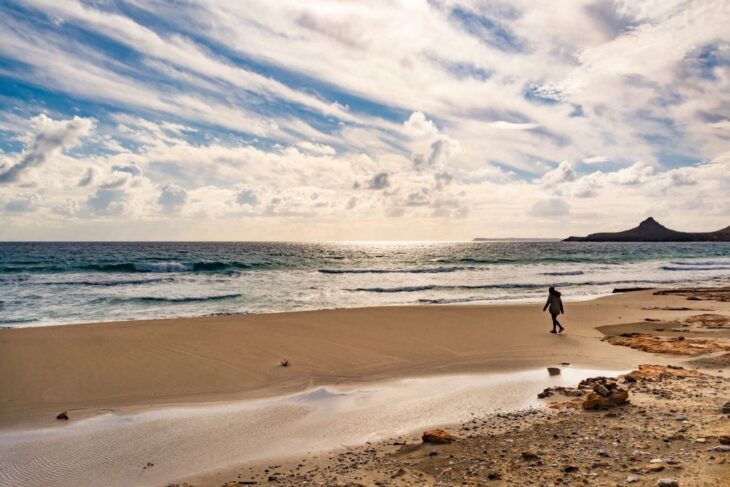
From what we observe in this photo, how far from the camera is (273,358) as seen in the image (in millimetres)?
12055

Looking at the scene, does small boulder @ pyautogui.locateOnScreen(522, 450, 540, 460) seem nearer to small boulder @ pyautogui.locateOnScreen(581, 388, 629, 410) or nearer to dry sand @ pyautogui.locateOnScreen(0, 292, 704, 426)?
small boulder @ pyautogui.locateOnScreen(581, 388, 629, 410)

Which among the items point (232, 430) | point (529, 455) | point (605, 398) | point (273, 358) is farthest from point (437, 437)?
point (273, 358)

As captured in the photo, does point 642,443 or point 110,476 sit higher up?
point 642,443

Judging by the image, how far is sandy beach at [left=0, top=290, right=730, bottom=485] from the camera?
868 centimetres

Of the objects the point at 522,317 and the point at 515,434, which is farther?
the point at 522,317

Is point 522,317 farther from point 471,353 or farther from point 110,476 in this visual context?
point 110,476

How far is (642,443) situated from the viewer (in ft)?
18.7

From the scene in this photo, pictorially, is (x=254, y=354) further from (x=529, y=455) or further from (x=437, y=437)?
(x=529, y=455)

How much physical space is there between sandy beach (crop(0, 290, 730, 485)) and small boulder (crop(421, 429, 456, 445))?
0.74 metres

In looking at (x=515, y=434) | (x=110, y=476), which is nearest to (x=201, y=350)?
(x=110, y=476)

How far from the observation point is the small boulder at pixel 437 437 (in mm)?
6188

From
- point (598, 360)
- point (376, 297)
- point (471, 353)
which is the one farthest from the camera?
point (376, 297)

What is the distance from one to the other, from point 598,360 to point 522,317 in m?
7.17

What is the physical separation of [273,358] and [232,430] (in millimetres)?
4763
